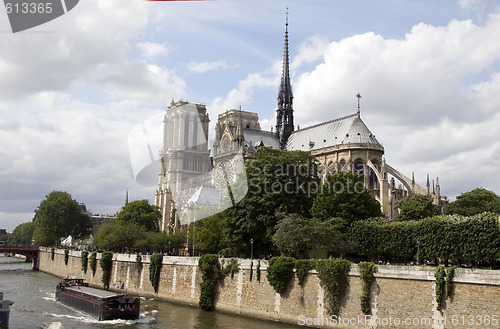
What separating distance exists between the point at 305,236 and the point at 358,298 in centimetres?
883

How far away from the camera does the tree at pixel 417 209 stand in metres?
53.8

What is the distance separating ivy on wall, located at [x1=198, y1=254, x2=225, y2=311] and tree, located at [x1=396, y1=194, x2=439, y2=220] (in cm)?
2381

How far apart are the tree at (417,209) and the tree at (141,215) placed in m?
36.5

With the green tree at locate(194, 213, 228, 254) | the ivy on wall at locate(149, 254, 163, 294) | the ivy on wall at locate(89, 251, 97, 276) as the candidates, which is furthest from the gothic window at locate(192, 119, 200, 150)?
the ivy on wall at locate(149, 254, 163, 294)

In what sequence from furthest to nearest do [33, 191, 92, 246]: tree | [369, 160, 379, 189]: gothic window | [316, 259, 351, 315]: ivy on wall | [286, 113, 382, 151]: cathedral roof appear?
[33, 191, 92, 246]: tree < [286, 113, 382, 151]: cathedral roof < [369, 160, 379, 189]: gothic window < [316, 259, 351, 315]: ivy on wall

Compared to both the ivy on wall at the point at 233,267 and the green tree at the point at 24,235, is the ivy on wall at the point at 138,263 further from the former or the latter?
the green tree at the point at 24,235

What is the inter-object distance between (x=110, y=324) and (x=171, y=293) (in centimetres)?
950

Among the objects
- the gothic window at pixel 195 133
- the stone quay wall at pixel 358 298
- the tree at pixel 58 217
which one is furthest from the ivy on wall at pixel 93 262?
the gothic window at pixel 195 133

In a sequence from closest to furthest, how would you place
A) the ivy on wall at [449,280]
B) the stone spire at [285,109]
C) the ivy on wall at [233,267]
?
the ivy on wall at [449,280] < the ivy on wall at [233,267] < the stone spire at [285,109]

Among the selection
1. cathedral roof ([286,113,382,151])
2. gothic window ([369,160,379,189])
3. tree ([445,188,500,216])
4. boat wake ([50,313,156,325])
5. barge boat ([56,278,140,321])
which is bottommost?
boat wake ([50,313,156,325])

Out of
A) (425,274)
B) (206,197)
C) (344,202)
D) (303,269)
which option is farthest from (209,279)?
(206,197)

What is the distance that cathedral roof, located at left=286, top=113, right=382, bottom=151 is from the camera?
242 ft

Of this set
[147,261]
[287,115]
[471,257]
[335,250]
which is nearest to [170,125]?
[287,115]

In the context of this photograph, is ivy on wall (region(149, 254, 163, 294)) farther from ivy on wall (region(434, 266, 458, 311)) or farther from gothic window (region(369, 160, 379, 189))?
gothic window (region(369, 160, 379, 189))
